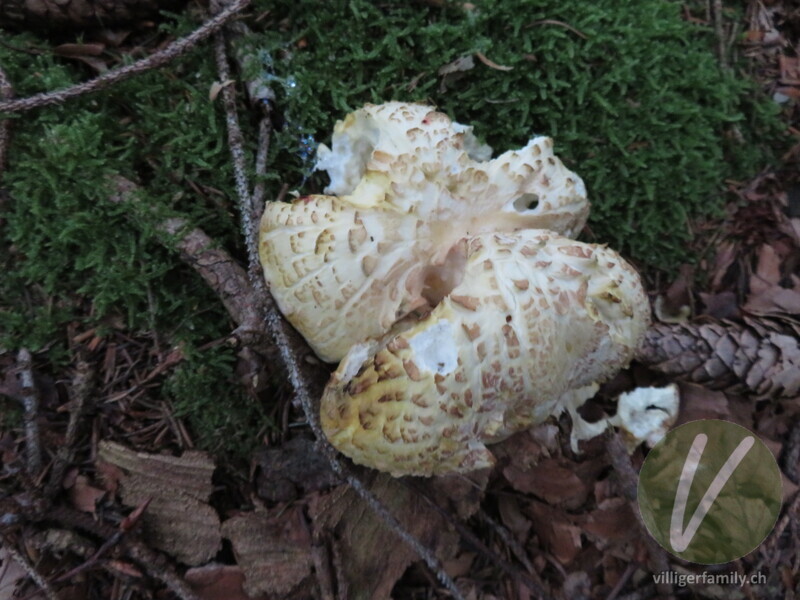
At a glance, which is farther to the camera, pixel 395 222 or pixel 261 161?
pixel 261 161

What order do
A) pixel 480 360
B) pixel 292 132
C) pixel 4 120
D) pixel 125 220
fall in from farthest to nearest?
pixel 292 132, pixel 125 220, pixel 4 120, pixel 480 360

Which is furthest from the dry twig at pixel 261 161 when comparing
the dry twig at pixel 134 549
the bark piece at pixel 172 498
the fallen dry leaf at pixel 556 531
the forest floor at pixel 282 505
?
the fallen dry leaf at pixel 556 531

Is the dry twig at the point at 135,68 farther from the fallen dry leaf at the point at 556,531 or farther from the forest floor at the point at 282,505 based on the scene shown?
the fallen dry leaf at the point at 556,531

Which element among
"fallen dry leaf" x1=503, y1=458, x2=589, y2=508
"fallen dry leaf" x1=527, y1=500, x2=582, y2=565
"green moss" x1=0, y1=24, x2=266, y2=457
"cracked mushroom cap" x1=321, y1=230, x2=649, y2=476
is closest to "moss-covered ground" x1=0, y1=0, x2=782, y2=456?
"green moss" x1=0, y1=24, x2=266, y2=457

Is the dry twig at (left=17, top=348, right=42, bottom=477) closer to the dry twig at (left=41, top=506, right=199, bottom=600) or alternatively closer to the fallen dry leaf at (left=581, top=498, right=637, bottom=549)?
the dry twig at (left=41, top=506, right=199, bottom=600)

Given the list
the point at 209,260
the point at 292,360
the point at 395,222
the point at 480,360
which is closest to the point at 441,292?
the point at 395,222

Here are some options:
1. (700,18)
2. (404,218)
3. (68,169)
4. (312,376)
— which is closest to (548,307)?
(404,218)
